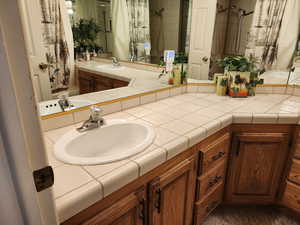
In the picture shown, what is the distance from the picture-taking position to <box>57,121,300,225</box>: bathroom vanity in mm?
856

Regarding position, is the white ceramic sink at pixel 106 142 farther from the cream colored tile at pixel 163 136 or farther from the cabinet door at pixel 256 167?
the cabinet door at pixel 256 167

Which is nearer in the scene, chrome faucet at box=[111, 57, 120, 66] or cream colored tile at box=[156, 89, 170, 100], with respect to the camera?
chrome faucet at box=[111, 57, 120, 66]

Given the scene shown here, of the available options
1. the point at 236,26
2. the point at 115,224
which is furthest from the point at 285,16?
the point at 115,224

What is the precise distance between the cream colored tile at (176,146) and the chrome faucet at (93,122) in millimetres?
398

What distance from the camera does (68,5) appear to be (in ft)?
3.43

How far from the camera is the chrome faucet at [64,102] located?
113cm

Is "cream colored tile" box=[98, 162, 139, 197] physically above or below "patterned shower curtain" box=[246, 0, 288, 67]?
below

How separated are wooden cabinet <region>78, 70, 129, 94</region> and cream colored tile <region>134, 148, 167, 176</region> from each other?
61cm

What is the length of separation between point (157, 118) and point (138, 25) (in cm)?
71

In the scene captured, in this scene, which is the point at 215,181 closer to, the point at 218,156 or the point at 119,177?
the point at 218,156

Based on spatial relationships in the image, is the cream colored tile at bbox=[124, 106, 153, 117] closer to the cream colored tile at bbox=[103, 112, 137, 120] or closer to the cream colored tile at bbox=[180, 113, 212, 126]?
the cream colored tile at bbox=[103, 112, 137, 120]

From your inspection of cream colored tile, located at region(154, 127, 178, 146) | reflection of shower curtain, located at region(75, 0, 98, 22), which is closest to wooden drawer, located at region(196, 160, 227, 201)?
cream colored tile, located at region(154, 127, 178, 146)

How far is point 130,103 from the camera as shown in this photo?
1420 mm

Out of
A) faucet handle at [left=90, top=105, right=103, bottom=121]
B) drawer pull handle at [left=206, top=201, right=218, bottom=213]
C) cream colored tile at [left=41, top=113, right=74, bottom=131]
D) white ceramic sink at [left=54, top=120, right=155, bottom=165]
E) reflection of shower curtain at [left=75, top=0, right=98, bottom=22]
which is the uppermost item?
reflection of shower curtain at [left=75, top=0, right=98, bottom=22]
